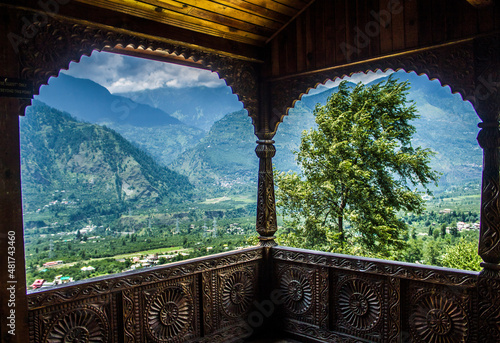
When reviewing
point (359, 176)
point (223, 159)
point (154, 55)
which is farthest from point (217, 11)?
point (223, 159)

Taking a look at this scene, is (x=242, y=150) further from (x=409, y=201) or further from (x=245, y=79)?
(x=245, y=79)

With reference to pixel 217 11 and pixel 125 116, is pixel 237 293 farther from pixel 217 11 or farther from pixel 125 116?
pixel 125 116

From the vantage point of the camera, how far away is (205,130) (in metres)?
12.0

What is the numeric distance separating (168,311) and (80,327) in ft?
2.59

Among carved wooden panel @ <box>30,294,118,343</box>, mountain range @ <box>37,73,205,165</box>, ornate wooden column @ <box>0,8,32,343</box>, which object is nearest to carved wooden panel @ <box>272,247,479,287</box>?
carved wooden panel @ <box>30,294,118,343</box>

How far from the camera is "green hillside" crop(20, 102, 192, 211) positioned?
6951mm

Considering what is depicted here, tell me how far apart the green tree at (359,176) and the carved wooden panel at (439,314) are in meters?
6.04

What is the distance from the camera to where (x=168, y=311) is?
334cm

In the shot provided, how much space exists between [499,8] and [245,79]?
7.69 ft

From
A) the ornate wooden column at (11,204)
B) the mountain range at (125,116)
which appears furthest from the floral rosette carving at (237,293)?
the mountain range at (125,116)

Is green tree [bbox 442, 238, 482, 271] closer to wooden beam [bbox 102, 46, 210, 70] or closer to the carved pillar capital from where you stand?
the carved pillar capital

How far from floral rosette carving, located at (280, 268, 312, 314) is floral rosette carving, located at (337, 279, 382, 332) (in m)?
0.36

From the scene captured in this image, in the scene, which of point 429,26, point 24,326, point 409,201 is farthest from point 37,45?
point 409,201

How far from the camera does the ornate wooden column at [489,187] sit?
9.00 feet
